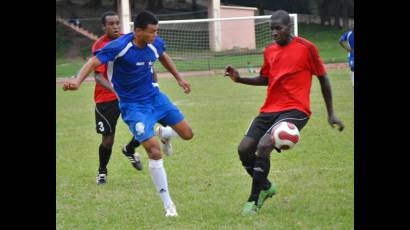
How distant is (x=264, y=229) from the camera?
6559 mm

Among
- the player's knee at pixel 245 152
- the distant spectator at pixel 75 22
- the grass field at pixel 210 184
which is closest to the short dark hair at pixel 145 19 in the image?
the player's knee at pixel 245 152

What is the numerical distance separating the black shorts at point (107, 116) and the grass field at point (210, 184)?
0.68 metres

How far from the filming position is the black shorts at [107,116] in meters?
9.55

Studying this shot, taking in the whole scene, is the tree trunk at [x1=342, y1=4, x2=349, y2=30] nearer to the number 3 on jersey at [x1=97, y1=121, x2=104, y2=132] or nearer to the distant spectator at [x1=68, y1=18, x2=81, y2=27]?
the distant spectator at [x1=68, y1=18, x2=81, y2=27]

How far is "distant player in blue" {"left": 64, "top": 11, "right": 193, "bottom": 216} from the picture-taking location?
7477mm

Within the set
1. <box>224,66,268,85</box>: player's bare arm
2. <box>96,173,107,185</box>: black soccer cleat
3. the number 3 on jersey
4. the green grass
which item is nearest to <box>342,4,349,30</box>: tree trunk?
the green grass

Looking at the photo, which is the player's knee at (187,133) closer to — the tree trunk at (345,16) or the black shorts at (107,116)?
the black shorts at (107,116)

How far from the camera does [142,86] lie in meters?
7.97

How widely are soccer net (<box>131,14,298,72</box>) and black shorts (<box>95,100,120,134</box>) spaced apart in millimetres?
20740

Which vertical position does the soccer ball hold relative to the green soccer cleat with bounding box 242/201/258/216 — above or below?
above

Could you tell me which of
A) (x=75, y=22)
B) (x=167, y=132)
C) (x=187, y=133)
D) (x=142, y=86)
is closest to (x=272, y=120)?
(x=187, y=133)

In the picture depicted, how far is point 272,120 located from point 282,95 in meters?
0.28

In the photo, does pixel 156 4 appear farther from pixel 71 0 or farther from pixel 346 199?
pixel 346 199

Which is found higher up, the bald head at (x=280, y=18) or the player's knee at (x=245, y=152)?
the bald head at (x=280, y=18)
